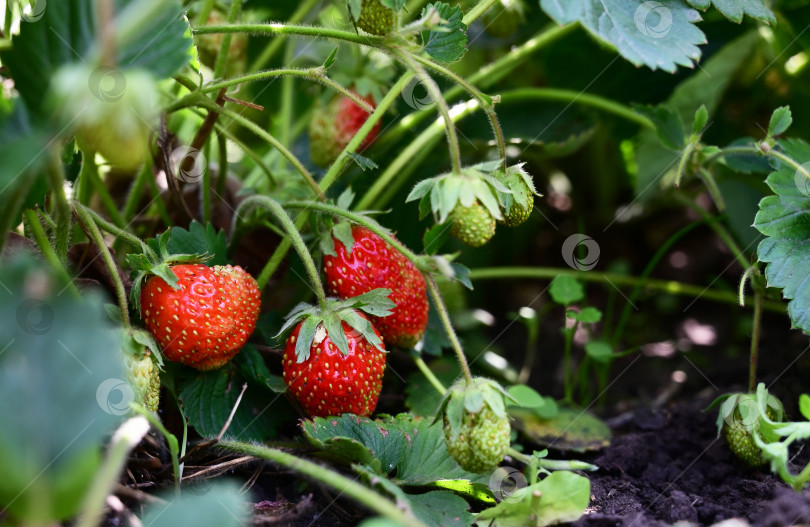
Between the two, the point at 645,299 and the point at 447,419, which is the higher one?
the point at 447,419

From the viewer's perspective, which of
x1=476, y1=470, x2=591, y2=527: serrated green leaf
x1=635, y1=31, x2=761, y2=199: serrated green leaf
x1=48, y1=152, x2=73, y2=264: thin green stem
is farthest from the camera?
x1=635, y1=31, x2=761, y2=199: serrated green leaf

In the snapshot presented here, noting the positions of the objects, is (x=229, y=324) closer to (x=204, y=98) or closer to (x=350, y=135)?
(x=204, y=98)

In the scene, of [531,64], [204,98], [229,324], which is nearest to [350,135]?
[204,98]

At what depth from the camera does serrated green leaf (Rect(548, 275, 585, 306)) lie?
1.19m

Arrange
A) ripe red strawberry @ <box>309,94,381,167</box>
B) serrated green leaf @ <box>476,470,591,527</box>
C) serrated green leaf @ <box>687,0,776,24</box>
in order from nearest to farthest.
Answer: serrated green leaf @ <box>476,470,591,527</box>, serrated green leaf @ <box>687,0,776,24</box>, ripe red strawberry @ <box>309,94,381,167</box>

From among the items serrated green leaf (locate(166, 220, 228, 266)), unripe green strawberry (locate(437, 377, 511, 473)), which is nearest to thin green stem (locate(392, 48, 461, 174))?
unripe green strawberry (locate(437, 377, 511, 473))

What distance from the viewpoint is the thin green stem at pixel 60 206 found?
61 cm

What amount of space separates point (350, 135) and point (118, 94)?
0.62 metres

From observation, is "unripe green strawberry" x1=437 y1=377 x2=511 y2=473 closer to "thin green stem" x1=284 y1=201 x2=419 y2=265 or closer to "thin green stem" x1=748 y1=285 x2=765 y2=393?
"thin green stem" x1=284 y1=201 x2=419 y2=265

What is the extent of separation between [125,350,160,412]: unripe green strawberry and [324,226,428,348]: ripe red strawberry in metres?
0.24

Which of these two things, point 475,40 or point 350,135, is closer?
point 350,135

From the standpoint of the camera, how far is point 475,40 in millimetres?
1478

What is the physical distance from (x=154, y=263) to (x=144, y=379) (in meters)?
0.14

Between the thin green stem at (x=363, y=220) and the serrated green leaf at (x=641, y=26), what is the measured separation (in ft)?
1.01
